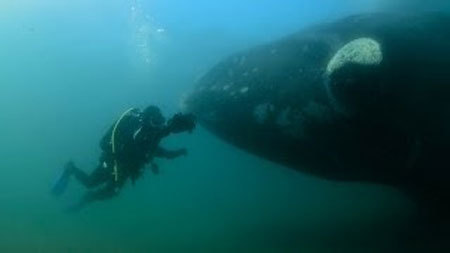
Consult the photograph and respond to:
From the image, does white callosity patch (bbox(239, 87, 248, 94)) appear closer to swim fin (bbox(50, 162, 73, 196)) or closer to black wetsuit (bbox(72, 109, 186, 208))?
black wetsuit (bbox(72, 109, 186, 208))

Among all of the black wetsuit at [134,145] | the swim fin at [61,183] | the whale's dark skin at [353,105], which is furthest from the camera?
the swim fin at [61,183]

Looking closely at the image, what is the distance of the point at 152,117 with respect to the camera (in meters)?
9.68

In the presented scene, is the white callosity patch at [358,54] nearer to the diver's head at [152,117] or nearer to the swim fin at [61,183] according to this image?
the diver's head at [152,117]

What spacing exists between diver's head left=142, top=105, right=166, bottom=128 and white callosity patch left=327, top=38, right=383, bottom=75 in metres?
3.12

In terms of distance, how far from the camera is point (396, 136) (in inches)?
362

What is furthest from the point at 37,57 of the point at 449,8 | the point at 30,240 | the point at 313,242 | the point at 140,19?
the point at 313,242

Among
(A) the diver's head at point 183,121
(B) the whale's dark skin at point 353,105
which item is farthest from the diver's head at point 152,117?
(B) the whale's dark skin at point 353,105

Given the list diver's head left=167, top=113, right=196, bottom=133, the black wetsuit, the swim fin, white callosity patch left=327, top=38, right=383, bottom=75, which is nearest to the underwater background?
the black wetsuit

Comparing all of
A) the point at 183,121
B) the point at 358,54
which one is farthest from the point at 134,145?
the point at 358,54

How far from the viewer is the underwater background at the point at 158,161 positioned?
1428 cm

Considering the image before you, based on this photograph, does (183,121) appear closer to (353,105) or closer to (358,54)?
(353,105)

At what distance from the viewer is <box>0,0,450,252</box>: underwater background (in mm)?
14283

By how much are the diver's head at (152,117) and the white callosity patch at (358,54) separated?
3118 mm

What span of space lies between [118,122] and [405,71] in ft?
16.9
